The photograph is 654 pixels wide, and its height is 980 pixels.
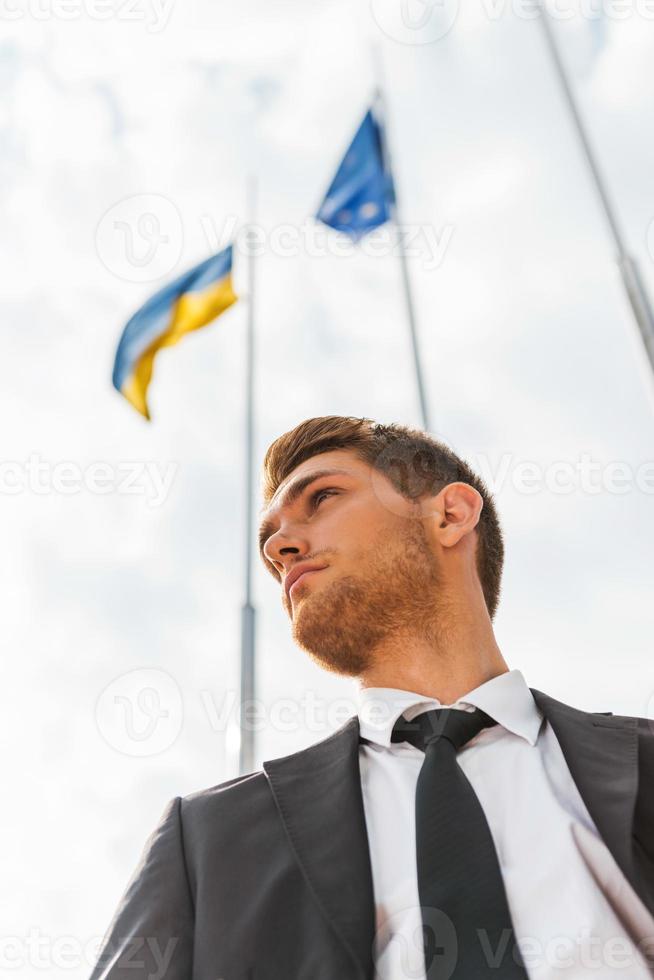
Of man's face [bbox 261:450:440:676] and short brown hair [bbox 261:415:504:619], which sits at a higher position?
short brown hair [bbox 261:415:504:619]

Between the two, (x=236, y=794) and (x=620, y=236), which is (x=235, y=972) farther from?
(x=620, y=236)

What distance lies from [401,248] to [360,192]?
106cm

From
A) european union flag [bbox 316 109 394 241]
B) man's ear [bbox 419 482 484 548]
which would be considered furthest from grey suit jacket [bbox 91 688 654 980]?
european union flag [bbox 316 109 394 241]

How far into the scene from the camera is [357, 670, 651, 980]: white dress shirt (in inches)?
69.1

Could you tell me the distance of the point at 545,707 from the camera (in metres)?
2.42

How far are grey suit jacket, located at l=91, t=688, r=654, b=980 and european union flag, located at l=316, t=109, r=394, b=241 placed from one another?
23.9 ft

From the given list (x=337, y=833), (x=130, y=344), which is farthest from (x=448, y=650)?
(x=130, y=344)

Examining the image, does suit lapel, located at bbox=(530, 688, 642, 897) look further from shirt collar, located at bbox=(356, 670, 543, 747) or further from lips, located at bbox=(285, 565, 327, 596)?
lips, located at bbox=(285, 565, 327, 596)

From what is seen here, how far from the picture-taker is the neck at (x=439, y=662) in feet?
8.18

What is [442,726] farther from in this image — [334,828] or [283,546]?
[283,546]

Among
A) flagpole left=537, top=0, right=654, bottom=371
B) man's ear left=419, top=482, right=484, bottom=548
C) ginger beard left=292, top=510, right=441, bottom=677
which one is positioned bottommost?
ginger beard left=292, top=510, right=441, bottom=677

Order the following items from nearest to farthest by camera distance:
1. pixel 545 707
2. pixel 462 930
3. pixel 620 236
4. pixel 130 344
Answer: pixel 462 930
pixel 545 707
pixel 620 236
pixel 130 344

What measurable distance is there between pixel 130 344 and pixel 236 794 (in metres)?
6.91

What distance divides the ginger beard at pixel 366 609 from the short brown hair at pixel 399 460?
359 millimetres
